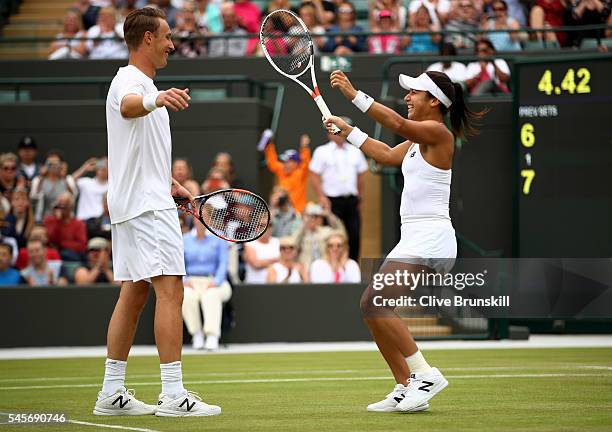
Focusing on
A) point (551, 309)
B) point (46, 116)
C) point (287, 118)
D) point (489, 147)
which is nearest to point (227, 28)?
point (287, 118)

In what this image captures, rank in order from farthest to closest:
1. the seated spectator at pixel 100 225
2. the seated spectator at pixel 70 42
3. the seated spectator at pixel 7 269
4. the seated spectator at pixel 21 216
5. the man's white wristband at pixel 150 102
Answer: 1. the seated spectator at pixel 70 42
2. the seated spectator at pixel 100 225
3. the seated spectator at pixel 21 216
4. the seated spectator at pixel 7 269
5. the man's white wristband at pixel 150 102

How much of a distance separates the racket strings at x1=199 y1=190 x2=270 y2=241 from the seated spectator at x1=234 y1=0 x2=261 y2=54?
11.2m

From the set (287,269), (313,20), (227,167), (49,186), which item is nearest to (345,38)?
(313,20)

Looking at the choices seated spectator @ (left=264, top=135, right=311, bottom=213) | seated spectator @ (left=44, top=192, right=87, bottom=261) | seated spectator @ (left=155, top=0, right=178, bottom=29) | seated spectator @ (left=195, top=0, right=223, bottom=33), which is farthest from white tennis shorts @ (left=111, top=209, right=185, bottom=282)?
seated spectator @ (left=155, top=0, right=178, bottom=29)

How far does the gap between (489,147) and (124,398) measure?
10144 mm

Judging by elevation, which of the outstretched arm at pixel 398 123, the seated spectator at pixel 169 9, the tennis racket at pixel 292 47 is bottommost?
the outstretched arm at pixel 398 123

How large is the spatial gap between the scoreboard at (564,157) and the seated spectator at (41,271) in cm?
560

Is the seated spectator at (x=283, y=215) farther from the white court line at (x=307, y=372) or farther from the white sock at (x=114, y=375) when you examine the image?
the white sock at (x=114, y=375)

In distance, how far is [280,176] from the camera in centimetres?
1723

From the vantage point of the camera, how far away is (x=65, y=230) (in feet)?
52.2

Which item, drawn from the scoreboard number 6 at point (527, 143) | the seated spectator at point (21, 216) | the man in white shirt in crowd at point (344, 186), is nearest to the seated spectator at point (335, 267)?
the man in white shirt in crowd at point (344, 186)

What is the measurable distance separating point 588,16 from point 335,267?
5.23 m

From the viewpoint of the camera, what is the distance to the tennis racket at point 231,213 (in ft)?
26.9

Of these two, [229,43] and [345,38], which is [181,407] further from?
[229,43]
